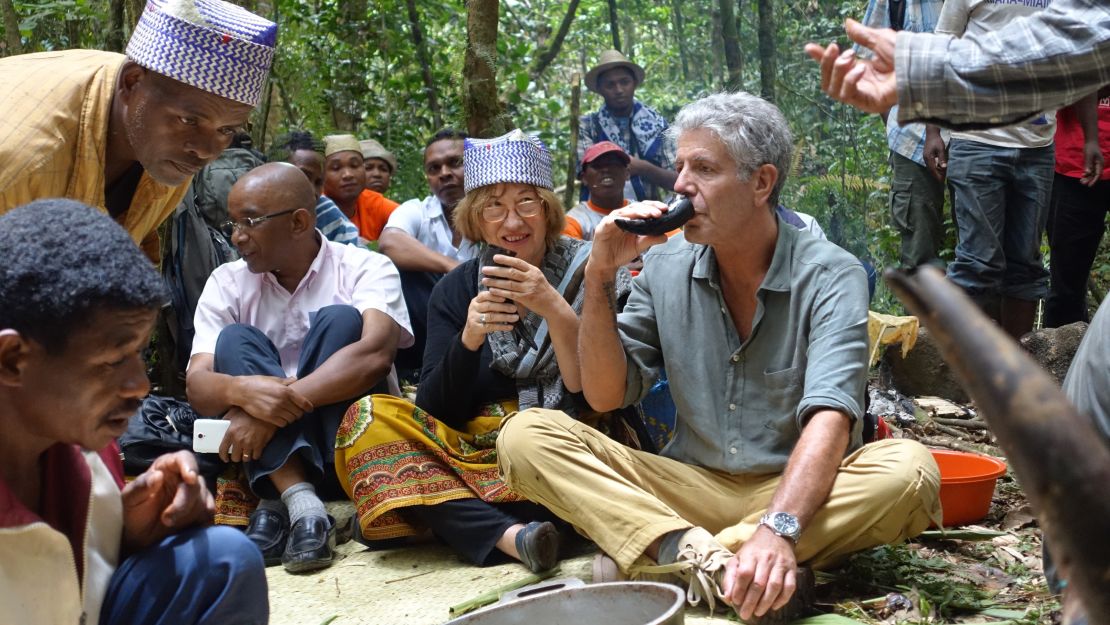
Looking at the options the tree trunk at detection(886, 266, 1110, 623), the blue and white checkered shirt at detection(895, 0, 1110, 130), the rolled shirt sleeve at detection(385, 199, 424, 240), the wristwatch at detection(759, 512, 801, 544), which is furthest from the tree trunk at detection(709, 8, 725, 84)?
the tree trunk at detection(886, 266, 1110, 623)

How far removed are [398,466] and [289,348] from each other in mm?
951

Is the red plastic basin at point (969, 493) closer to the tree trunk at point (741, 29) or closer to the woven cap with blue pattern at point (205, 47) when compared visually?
the woven cap with blue pattern at point (205, 47)

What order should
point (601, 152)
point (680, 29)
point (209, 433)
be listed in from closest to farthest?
point (209, 433) → point (601, 152) → point (680, 29)

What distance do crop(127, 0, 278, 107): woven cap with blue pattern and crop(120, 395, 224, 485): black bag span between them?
5.09 feet

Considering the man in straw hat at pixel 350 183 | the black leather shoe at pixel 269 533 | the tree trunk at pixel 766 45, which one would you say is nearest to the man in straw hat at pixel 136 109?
the black leather shoe at pixel 269 533

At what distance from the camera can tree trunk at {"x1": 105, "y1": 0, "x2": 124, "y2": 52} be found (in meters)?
5.29

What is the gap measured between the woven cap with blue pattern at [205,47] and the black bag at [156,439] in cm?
155

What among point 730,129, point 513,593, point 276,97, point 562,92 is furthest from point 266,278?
point 562,92

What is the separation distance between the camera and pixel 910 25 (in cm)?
495

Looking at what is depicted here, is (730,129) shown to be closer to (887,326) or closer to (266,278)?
(266,278)

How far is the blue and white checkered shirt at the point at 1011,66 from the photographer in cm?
182

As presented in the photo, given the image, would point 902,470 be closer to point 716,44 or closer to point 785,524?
point 785,524

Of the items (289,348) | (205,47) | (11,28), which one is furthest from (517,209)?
(11,28)

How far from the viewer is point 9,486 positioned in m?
1.84
